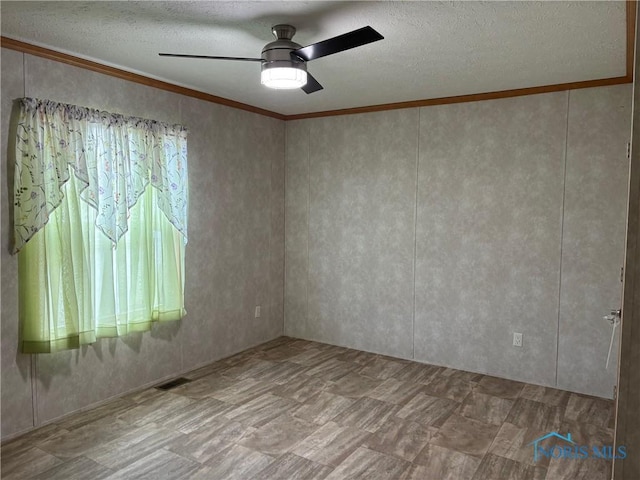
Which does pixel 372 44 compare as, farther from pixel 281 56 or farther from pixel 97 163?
pixel 97 163

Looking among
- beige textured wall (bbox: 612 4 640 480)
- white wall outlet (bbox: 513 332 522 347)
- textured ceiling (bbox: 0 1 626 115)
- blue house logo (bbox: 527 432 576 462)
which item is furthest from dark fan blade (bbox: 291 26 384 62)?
white wall outlet (bbox: 513 332 522 347)

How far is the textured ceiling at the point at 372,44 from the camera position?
233 cm

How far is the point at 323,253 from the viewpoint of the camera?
16.3ft

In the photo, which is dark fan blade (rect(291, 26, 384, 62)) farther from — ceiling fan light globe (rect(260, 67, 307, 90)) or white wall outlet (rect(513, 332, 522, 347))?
white wall outlet (rect(513, 332, 522, 347))

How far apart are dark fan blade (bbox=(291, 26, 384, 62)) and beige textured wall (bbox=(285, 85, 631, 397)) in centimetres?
219

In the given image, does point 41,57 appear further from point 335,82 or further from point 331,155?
point 331,155

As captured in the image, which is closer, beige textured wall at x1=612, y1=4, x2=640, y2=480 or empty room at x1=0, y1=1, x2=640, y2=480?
beige textured wall at x1=612, y1=4, x2=640, y2=480

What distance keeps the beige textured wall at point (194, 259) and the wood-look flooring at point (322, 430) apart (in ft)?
0.65

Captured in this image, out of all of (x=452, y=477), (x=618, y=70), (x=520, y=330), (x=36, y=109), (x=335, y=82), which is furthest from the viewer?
(x=520, y=330)

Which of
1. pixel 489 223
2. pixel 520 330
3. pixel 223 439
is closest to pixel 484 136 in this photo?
pixel 489 223

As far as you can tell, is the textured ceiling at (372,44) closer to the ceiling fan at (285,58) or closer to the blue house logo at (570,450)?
the ceiling fan at (285,58)

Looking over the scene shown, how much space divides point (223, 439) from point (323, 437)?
2.10 ft

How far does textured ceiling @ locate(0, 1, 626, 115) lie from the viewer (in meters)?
2.33

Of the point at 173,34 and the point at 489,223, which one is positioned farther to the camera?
the point at 489,223
